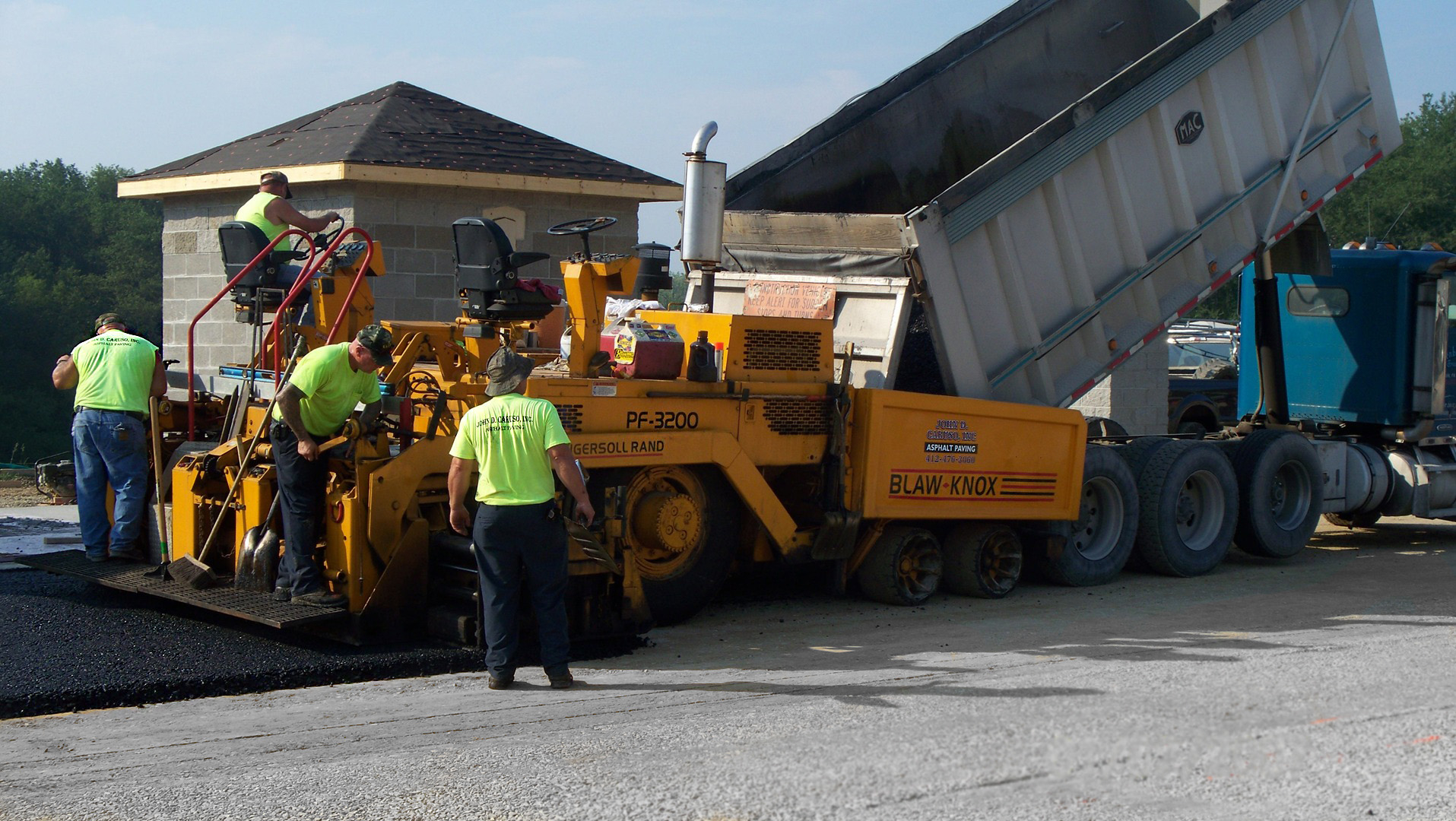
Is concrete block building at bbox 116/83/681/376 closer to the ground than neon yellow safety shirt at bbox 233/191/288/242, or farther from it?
farther from it

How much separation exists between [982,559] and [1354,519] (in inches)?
206

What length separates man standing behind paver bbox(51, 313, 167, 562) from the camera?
800cm

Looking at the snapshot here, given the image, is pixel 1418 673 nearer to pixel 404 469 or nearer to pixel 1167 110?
pixel 1167 110

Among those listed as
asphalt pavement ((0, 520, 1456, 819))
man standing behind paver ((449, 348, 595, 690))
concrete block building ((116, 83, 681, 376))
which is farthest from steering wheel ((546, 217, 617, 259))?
concrete block building ((116, 83, 681, 376))

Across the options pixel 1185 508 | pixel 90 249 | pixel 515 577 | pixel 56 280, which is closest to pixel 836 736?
pixel 515 577

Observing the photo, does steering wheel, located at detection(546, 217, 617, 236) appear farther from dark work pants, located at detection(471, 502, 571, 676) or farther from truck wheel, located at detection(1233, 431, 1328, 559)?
truck wheel, located at detection(1233, 431, 1328, 559)

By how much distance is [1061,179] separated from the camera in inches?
349

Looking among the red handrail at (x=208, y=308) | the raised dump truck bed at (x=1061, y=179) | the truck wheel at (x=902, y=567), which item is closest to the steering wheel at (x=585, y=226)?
the red handrail at (x=208, y=308)

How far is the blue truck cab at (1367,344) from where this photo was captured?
444 inches

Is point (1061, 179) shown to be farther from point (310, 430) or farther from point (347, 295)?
point (310, 430)

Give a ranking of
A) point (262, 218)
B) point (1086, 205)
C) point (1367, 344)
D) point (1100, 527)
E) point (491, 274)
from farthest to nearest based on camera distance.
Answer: point (1367, 344) → point (1100, 527) → point (1086, 205) → point (262, 218) → point (491, 274)

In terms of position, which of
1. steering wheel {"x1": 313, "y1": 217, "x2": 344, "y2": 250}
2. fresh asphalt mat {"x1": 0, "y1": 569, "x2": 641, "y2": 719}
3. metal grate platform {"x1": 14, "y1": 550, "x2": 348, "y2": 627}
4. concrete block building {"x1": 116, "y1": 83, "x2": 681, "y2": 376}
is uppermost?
concrete block building {"x1": 116, "y1": 83, "x2": 681, "y2": 376}

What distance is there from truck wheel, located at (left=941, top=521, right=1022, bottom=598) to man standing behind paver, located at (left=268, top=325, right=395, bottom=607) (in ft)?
12.4

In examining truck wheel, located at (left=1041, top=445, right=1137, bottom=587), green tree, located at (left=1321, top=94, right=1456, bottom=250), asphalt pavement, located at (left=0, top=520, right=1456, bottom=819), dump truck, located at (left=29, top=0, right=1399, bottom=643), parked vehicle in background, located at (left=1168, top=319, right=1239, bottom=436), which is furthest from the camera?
green tree, located at (left=1321, top=94, right=1456, bottom=250)
